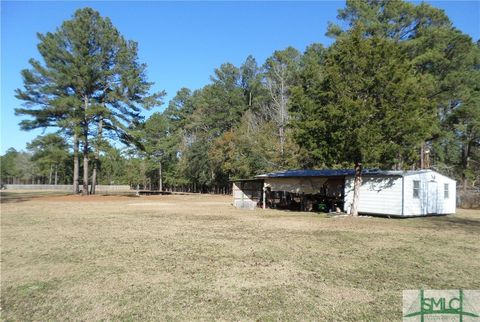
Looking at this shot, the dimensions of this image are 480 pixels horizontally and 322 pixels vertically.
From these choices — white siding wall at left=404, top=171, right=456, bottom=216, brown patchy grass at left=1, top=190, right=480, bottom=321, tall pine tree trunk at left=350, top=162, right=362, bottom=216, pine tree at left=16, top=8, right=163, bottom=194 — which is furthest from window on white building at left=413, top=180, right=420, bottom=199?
pine tree at left=16, top=8, right=163, bottom=194

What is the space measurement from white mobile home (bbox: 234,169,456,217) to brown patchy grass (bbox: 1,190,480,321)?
850cm

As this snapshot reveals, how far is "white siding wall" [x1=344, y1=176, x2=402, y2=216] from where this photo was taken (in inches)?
814

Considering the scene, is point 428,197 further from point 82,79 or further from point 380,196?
point 82,79

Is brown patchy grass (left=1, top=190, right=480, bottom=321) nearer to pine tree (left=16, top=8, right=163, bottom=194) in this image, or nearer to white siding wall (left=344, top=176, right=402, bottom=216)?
white siding wall (left=344, top=176, right=402, bottom=216)

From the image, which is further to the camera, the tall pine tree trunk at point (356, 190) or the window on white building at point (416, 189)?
the window on white building at point (416, 189)

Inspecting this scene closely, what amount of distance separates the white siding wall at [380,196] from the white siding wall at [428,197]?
447mm

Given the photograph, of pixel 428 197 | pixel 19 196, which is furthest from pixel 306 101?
pixel 19 196

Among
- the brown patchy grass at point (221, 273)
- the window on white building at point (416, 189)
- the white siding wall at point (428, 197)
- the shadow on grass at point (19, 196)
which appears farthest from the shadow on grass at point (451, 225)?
the shadow on grass at point (19, 196)

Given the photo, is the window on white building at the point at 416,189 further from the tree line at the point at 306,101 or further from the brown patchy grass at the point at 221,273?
the brown patchy grass at the point at 221,273

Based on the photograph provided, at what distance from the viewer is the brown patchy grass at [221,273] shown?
203 inches

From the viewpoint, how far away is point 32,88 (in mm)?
36062

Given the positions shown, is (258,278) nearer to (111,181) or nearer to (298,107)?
(298,107)

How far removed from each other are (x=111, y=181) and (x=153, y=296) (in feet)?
339

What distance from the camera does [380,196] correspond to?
2130cm
